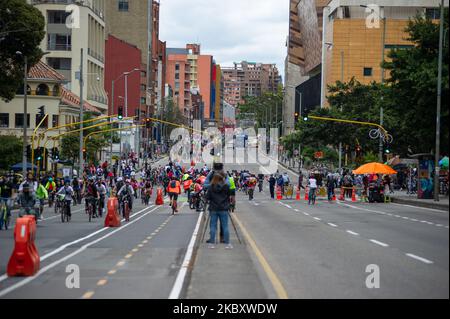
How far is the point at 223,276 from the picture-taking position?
1441 cm

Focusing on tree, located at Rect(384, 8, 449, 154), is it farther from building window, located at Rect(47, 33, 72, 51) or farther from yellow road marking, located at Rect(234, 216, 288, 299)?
building window, located at Rect(47, 33, 72, 51)

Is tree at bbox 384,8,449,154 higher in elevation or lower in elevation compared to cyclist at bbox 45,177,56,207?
higher

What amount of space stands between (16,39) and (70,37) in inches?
1891

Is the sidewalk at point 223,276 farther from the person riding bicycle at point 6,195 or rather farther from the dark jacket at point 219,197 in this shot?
the person riding bicycle at point 6,195

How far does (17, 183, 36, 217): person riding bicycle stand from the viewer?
28.1m

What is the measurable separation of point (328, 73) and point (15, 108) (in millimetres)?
55497

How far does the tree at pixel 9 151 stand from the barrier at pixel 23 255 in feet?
173

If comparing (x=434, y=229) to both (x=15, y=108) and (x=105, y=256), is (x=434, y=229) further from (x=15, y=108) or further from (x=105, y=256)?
(x=15, y=108)

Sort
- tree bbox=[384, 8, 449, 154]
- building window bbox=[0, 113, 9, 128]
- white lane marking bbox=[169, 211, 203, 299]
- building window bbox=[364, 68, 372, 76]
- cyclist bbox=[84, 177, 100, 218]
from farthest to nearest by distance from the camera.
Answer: building window bbox=[364, 68, 372, 76], building window bbox=[0, 113, 9, 128], tree bbox=[384, 8, 449, 154], cyclist bbox=[84, 177, 100, 218], white lane marking bbox=[169, 211, 203, 299]

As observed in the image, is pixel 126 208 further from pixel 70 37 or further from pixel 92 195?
pixel 70 37

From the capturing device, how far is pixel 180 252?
19.4m

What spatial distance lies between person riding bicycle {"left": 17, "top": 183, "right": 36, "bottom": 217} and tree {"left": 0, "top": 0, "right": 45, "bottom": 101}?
86.6ft

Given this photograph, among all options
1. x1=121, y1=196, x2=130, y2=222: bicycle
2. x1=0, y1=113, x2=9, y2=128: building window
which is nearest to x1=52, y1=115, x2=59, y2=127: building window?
x1=0, y1=113, x2=9, y2=128: building window

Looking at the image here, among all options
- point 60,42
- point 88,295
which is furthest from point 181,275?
point 60,42
